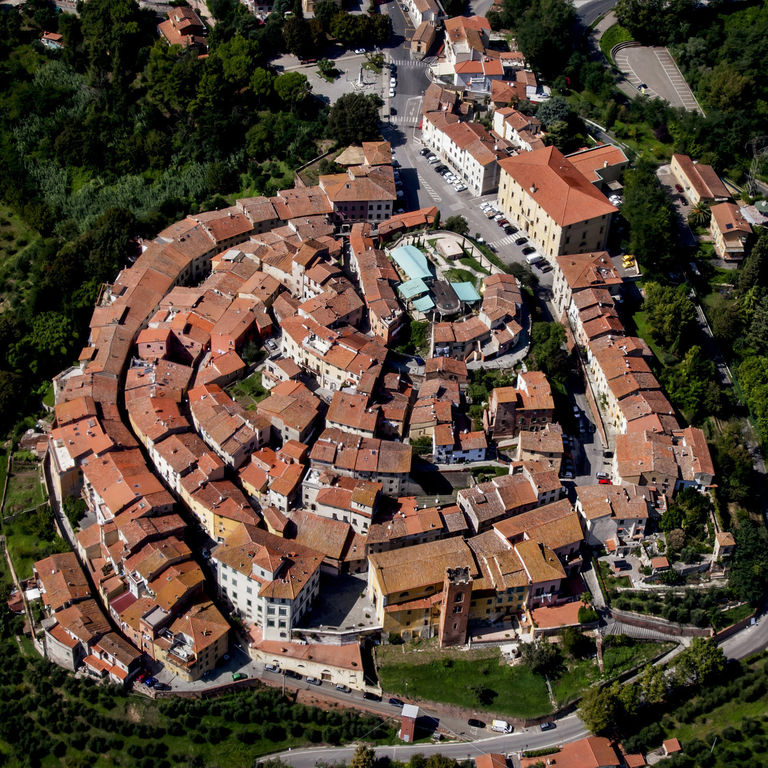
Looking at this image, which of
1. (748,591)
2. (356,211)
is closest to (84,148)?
(356,211)

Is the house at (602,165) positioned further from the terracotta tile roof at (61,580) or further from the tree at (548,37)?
the terracotta tile roof at (61,580)

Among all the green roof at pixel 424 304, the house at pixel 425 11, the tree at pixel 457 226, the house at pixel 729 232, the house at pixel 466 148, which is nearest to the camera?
the green roof at pixel 424 304

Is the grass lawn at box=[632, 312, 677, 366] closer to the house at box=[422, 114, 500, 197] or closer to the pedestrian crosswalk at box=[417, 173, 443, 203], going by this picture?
the house at box=[422, 114, 500, 197]

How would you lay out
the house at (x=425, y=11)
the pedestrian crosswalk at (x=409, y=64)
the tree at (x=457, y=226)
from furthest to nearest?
1. the house at (x=425, y=11)
2. the pedestrian crosswalk at (x=409, y=64)
3. the tree at (x=457, y=226)

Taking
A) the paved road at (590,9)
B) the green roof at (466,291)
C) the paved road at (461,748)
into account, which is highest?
the paved road at (590,9)

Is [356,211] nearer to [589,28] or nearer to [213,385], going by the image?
[213,385]

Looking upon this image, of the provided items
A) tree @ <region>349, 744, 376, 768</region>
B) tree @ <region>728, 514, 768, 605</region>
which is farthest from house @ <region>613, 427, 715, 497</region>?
tree @ <region>349, 744, 376, 768</region>

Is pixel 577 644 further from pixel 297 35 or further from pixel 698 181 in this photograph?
pixel 297 35

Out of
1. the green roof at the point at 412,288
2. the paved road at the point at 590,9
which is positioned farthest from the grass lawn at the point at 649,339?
the paved road at the point at 590,9
